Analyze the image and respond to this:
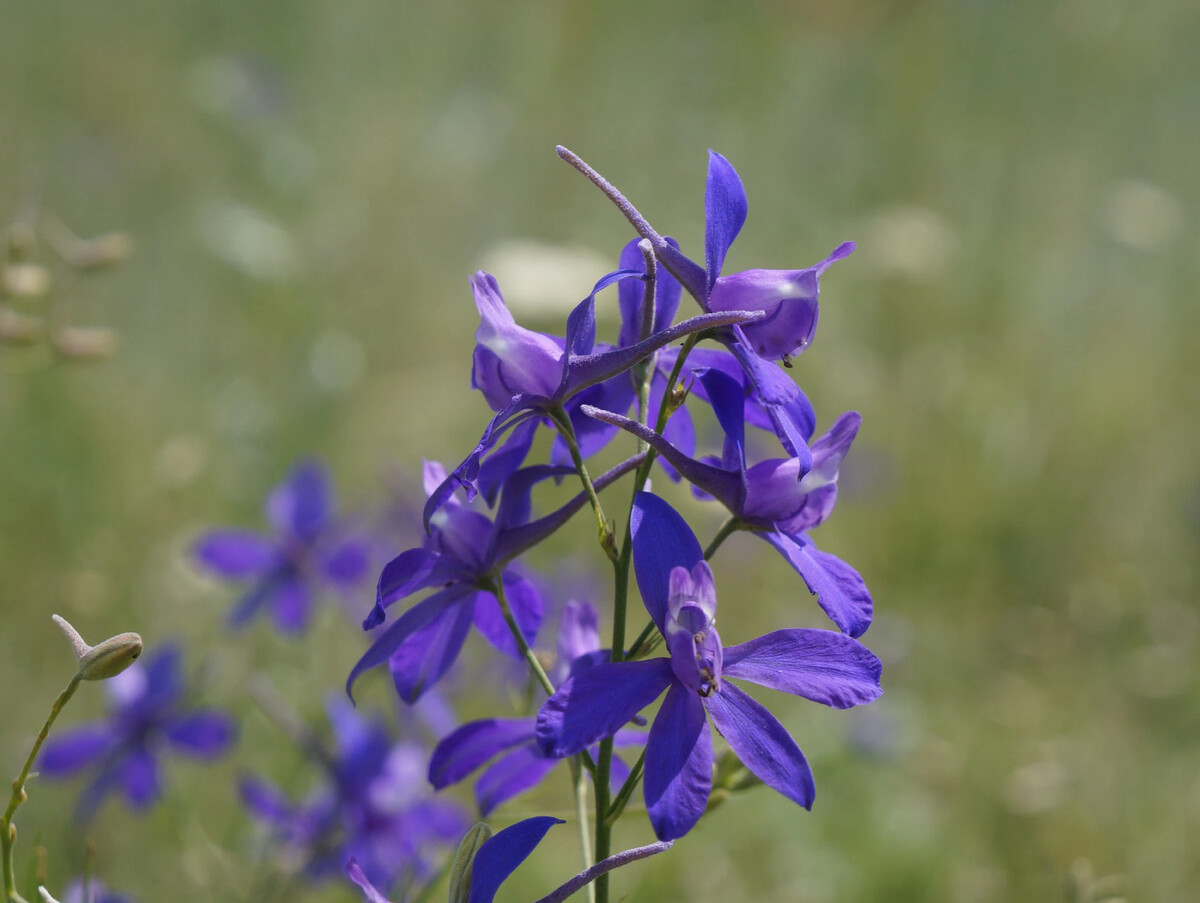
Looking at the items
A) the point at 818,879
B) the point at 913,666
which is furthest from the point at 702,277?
the point at 913,666

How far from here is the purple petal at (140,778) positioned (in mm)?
1821

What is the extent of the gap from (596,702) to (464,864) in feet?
0.51

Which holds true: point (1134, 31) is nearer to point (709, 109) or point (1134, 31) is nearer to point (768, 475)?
point (709, 109)

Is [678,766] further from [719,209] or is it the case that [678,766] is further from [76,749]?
[76,749]

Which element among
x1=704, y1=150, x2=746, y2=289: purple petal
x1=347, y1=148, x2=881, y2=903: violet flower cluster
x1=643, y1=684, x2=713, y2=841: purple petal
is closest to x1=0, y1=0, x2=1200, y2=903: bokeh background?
x1=347, y1=148, x2=881, y2=903: violet flower cluster

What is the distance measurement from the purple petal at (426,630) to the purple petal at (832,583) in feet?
0.98

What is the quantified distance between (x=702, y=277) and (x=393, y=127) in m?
4.97

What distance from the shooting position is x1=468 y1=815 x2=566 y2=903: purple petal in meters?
0.80

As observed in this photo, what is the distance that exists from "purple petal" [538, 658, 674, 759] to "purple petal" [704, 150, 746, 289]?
1.08 ft

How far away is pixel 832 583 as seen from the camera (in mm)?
868

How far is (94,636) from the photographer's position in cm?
249

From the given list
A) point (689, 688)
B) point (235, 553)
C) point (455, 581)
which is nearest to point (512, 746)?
point (455, 581)

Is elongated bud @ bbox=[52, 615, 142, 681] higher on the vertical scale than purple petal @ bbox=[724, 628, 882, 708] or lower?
lower

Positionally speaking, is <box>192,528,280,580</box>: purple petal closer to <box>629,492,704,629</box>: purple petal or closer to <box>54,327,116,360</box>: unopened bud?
<box>54,327,116,360</box>: unopened bud
